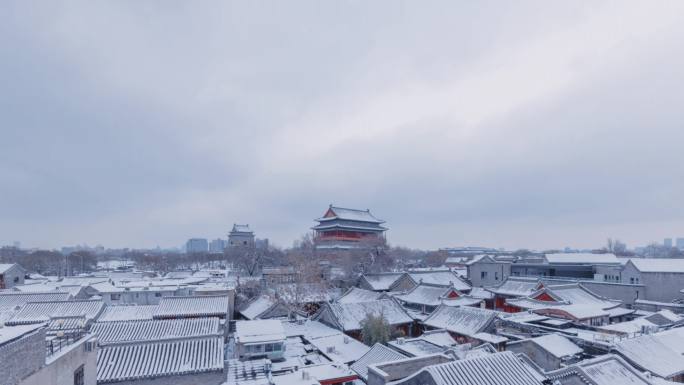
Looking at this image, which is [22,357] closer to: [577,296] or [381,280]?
[577,296]

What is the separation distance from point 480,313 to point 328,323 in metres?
10.6

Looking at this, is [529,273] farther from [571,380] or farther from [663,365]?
[571,380]

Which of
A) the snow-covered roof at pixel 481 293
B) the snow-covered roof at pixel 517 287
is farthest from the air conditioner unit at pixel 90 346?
the snow-covered roof at pixel 481 293

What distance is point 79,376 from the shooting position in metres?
9.72

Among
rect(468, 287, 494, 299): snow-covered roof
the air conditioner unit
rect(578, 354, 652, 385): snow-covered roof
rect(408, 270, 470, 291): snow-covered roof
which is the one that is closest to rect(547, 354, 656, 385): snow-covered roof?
rect(578, 354, 652, 385): snow-covered roof

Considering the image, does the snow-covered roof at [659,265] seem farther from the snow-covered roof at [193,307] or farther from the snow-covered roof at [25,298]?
the snow-covered roof at [25,298]

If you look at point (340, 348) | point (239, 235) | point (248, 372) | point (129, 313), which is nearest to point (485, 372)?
point (248, 372)

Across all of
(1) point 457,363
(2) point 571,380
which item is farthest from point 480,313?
(1) point 457,363

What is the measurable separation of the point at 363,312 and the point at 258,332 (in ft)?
32.4

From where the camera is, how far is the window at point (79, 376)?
951 centimetres

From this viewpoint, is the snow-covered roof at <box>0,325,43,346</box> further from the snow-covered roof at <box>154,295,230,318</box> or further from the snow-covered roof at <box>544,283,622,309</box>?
the snow-covered roof at <box>544,283,622,309</box>

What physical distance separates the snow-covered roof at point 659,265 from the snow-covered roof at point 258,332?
35.0m

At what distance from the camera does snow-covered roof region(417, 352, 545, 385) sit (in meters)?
9.13

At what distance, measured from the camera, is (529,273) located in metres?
Answer: 43.2
